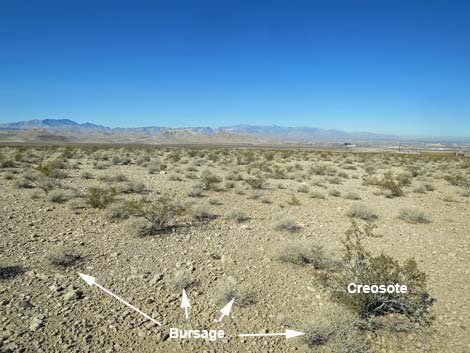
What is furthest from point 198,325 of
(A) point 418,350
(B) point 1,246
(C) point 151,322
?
(B) point 1,246

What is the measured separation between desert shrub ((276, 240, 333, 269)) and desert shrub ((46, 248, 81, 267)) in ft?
13.9

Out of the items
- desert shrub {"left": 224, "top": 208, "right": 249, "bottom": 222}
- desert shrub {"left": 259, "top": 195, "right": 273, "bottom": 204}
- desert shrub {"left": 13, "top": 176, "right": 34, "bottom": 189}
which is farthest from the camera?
desert shrub {"left": 13, "top": 176, "right": 34, "bottom": 189}

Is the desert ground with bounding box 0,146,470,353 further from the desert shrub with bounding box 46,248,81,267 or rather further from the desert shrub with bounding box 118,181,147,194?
the desert shrub with bounding box 118,181,147,194

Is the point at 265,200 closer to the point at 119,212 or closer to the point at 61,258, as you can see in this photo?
the point at 119,212

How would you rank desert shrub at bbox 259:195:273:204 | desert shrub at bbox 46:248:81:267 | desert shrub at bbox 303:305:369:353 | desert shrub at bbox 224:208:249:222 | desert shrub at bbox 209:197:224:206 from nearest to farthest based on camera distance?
desert shrub at bbox 303:305:369:353 → desert shrub at bbox 46:248:81:267 → desert shrub at bbox 224:208:249:222 → desert shrub at bbox 209:197:224:206 → desert shrub at bbox 259:195:273:204

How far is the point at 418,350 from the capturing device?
4.43 meters

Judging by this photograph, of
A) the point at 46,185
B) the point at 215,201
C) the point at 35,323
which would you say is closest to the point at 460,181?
the point at 215,201

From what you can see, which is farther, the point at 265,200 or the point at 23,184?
the point at 23,184

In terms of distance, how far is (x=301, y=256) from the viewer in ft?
23.3

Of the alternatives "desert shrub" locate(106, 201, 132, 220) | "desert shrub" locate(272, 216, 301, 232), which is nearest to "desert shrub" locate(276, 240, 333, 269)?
"desert shrub" locate(272, 216, 301, 232)

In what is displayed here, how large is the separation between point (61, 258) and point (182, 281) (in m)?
2.51

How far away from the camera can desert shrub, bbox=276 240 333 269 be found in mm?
6902

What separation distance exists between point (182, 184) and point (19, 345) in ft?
41.9

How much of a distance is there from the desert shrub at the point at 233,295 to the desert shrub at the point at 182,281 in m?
0.55
